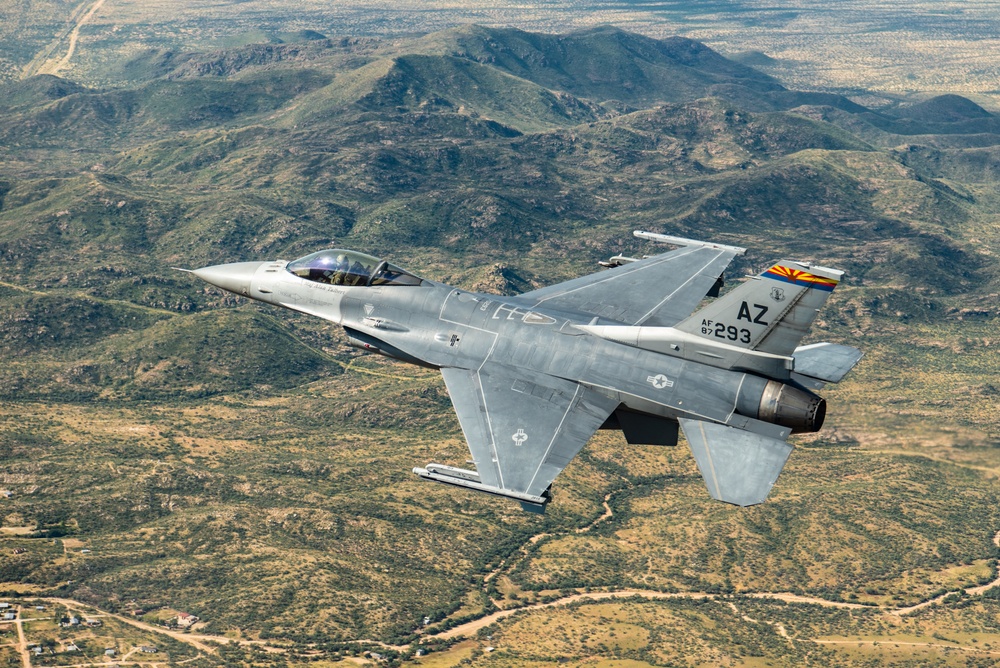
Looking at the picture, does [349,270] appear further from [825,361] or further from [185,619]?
[185,619]

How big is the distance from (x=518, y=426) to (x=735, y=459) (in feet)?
43.4

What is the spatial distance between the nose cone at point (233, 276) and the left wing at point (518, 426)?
18.7 m

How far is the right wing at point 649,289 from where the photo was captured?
67312 mm

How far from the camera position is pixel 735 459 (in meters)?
55.6

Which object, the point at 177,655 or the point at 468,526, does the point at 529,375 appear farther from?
the point at 468,526

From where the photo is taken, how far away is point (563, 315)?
64250mm

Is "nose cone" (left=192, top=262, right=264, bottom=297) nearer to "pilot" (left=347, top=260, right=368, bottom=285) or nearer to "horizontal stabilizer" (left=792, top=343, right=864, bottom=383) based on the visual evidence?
"pilot" (left=347, top=260, right=368, bottom=285)

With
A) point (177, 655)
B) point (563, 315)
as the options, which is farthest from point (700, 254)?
point (177, 655)

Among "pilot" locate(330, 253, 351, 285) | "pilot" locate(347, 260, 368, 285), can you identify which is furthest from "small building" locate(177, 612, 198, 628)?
"pilot" locate(347, 260, 368, 285)

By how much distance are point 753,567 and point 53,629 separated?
320 ft

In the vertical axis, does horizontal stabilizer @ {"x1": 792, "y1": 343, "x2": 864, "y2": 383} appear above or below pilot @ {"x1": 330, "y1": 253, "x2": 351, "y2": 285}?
below

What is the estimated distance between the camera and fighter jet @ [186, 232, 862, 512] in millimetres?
56219

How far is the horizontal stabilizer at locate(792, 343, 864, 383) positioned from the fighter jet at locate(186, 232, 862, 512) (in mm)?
120

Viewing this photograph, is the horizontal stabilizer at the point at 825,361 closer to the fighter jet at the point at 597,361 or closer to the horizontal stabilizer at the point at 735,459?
the fighter jet at the point at 597,361
